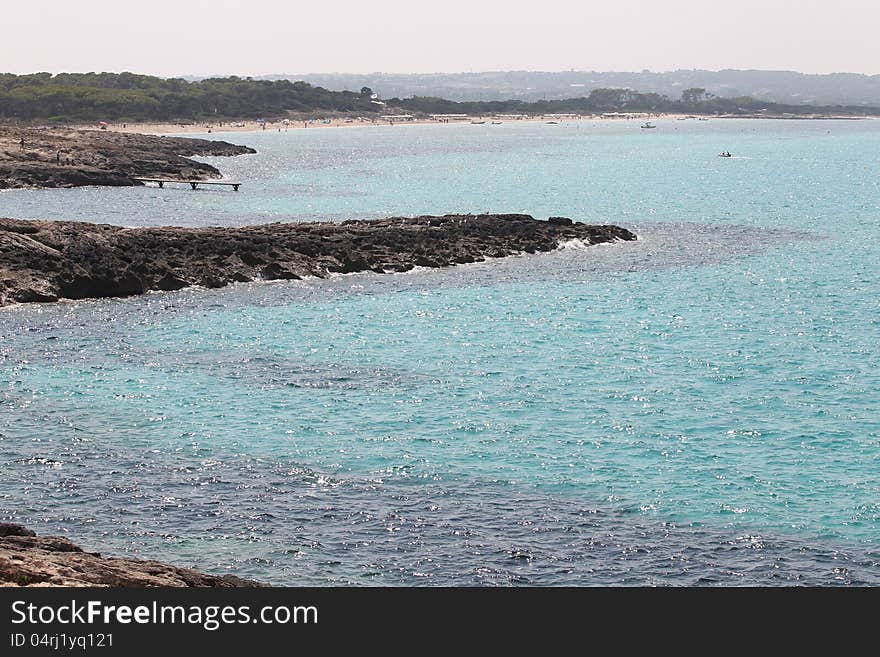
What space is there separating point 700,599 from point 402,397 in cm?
1806

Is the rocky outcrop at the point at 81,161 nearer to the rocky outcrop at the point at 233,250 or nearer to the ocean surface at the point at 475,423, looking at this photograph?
the rocky outcrop at the point at 233,250

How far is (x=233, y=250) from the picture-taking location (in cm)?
5772

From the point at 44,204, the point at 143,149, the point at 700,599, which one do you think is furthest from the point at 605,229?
the point at 143,149

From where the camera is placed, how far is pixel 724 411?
3412 centimetres

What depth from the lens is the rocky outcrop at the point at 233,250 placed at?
2018 inches

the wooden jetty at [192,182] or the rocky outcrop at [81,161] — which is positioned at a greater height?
the rocky outcrop at [81,161]

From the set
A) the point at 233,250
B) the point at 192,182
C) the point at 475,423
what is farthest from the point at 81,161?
the point at 475,423

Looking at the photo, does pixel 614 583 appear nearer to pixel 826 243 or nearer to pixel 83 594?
pixel 83 594

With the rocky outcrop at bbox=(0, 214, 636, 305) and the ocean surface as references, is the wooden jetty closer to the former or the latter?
the rocky outcrop at bbox=(0, 214, 636, 305)

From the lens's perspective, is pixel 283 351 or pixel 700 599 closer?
pixel 700 599

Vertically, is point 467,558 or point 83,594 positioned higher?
point 83,594

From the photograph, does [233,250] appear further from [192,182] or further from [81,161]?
[81,161]

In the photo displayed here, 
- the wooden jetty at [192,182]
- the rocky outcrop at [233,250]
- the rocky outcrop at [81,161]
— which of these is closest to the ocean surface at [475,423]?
the rocky outcrop at [233,250]

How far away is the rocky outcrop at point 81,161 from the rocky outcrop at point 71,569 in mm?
79842
